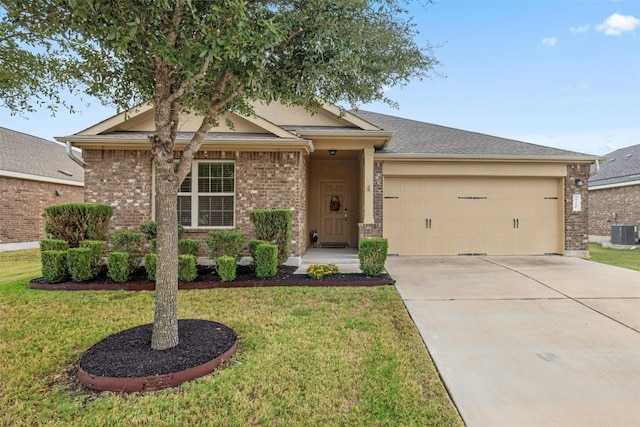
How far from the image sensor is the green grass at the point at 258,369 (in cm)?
246

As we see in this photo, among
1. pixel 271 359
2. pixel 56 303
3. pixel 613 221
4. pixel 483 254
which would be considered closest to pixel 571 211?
pixel 483 254

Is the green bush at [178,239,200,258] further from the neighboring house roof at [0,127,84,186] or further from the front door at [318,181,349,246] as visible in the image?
the neighboring house roof at [0,127,84,186]

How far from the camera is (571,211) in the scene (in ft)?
31.8

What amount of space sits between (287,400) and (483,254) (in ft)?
29.4

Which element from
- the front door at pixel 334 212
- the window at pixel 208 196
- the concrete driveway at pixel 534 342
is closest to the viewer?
the concrete driveway at pixel 534 342

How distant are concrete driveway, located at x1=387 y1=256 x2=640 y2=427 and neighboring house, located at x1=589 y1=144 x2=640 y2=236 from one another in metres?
10.1

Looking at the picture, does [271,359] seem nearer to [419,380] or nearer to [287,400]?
[287,400]

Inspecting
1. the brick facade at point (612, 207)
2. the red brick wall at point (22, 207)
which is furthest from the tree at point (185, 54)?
the brick facade at point (612, 207)

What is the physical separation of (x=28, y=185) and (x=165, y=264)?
13.8 meters

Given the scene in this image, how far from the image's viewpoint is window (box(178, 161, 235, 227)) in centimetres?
837

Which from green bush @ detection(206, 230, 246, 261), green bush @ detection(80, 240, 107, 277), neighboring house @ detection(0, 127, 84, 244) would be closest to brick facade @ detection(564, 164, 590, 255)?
green bush @ detection(206, 230, 246, 261)

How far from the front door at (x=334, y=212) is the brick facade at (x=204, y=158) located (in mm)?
3502

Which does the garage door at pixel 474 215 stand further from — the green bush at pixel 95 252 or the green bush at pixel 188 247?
the green bush at pixel 95 252

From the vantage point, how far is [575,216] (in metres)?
9.70
